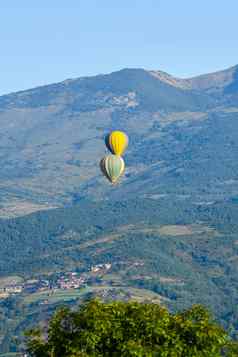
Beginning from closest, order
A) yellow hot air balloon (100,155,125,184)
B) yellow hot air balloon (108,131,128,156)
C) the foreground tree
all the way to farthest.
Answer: the foreground tree < yellow hot air balloon (100,155,125,184) < yellow hot air balloon (108,131,128,156)

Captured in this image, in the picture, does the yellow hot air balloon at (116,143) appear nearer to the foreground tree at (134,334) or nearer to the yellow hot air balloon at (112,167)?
the yellow hot air balloon at (112,167)

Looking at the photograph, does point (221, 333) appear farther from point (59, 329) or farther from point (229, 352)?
point (59, 329)

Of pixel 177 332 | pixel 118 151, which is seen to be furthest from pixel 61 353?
pixel 118 151

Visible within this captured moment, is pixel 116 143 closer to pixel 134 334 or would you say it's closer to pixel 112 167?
pixel 112 167

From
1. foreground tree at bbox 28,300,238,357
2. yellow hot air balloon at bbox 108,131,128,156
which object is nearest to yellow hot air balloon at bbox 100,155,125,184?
yellow hot air balloon at bbox 108,131,128,156

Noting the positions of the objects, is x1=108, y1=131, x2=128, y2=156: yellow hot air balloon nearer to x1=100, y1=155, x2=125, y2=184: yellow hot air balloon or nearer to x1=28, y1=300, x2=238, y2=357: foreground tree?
x1=100, y1=155, x2=125, y2=184: yellow hot air balloon

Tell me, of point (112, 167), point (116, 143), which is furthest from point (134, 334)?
point (116, 143)

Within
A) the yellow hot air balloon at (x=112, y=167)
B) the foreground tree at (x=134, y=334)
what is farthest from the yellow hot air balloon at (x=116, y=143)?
the foreground tree at (x=134, y=334)

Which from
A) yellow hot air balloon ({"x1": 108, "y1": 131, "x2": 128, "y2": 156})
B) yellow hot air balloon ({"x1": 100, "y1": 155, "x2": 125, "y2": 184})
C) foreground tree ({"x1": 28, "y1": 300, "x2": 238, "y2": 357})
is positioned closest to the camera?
foreground tree ({"x1": 28, "y1": 300, "x2": 238, "y2": 357})
